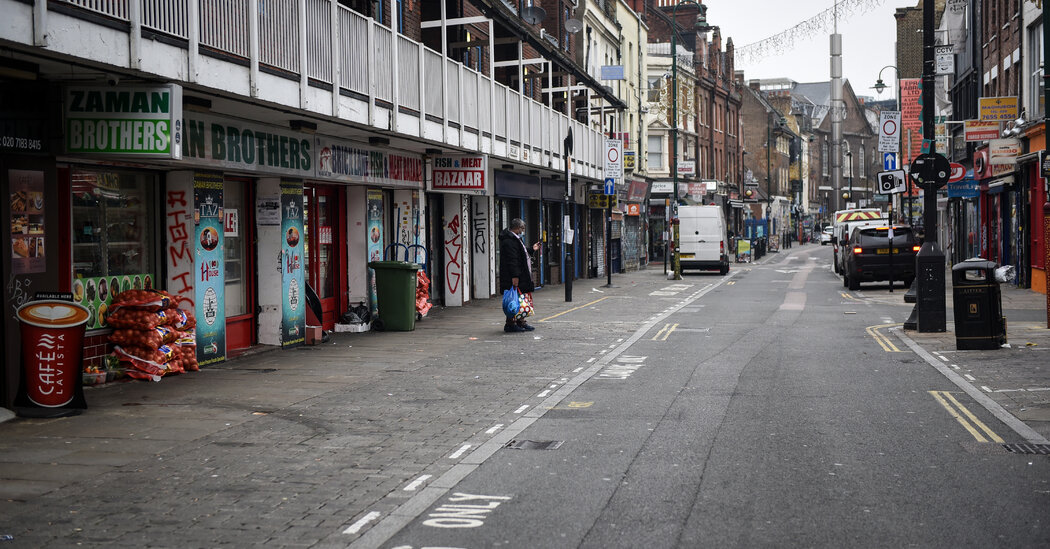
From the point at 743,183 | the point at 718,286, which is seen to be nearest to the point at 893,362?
the point at 718,286

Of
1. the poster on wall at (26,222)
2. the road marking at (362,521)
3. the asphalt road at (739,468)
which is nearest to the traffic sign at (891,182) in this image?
the asphalt road at (739,468)

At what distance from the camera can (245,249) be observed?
14.7 metres

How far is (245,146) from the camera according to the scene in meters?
13.3

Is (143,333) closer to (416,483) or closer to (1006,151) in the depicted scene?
(416,483)

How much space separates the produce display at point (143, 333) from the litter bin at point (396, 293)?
5613 mm

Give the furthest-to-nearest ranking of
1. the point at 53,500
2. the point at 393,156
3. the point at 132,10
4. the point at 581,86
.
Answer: the point at 581,86 < the point at 393,156 < the point at 132,10 < the point at 53,500

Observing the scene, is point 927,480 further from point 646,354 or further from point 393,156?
point 393,156

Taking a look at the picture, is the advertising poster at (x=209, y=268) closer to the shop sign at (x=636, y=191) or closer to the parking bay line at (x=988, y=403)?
the parking bay line at (x=988, y=403)

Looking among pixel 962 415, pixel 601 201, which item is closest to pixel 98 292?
pixel 962 415

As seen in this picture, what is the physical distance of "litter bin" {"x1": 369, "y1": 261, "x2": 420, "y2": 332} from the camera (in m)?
17.3

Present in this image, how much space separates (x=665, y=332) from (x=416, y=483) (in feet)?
35.7

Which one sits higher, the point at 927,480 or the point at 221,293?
the point at 221,293

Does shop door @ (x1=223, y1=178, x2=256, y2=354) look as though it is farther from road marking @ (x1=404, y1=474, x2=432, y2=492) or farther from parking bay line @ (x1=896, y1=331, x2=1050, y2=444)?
parking bay line @ (x1=896, y1=331, x2=1050, y2=444)

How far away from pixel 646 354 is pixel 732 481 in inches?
293
